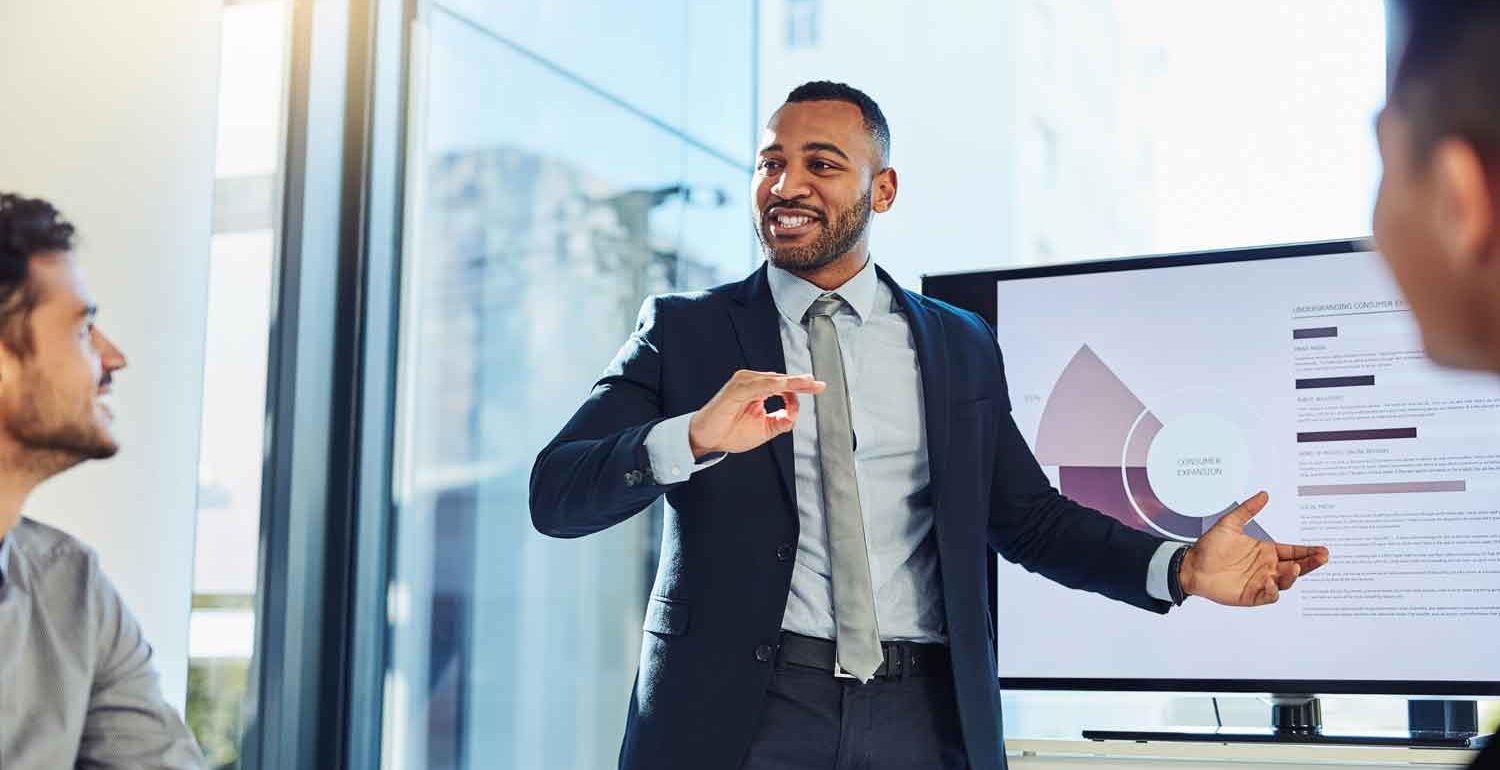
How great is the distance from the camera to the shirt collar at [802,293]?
252 centimetres

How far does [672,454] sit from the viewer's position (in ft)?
6.81

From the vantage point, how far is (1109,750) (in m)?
2.97

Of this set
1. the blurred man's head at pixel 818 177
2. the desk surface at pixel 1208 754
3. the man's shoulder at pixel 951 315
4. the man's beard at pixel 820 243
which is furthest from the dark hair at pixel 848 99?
the desk surface at pixel 1208 754

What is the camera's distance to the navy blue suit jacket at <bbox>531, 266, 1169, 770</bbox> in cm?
220

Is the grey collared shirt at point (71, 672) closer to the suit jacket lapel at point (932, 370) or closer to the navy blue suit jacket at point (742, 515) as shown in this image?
the navy blue suit jacket at point (742, 515)

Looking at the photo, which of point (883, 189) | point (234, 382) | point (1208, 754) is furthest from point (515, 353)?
point (1208, 754)

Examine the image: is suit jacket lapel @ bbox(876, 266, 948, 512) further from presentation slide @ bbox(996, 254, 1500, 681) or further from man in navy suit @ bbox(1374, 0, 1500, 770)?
man in navy suit @ bbox(1374, 0, 1500, 770)

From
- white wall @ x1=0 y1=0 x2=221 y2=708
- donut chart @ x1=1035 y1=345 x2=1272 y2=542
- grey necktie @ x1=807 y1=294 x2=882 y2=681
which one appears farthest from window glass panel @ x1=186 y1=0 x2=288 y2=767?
donut chart @ x1=1035 y1=345 x2=1272 y2=542

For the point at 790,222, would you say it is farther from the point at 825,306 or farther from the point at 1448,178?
the point at 1448,178

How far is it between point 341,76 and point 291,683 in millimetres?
1434

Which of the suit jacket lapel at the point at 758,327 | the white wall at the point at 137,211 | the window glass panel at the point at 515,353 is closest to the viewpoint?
the suit jacket lapel at the point at 758,327

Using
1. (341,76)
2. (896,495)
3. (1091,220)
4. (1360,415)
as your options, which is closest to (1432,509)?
(1360,415)

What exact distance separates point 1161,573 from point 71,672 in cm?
154

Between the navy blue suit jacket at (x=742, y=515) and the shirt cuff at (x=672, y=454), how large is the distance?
0.6 inches
